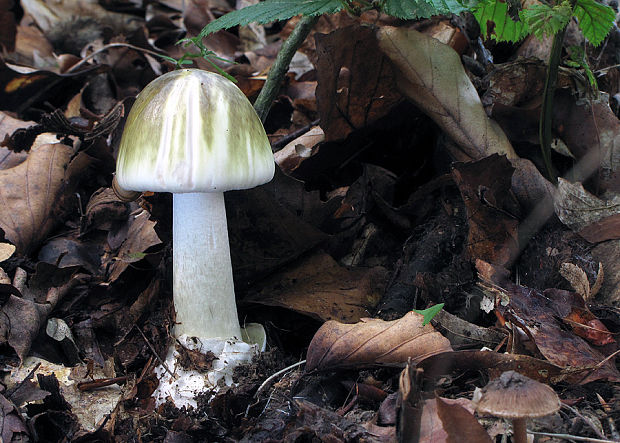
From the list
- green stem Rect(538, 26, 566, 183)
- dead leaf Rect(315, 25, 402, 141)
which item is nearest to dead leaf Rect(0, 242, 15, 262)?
dead leaf Rect(315, 25, 402, 141)

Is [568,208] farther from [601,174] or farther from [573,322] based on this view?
[573,322]

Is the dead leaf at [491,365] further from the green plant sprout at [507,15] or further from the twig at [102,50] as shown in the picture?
the twig at [102,50]

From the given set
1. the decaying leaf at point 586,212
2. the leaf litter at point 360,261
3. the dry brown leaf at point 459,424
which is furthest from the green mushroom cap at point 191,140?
the decaying leaf at point 586,212

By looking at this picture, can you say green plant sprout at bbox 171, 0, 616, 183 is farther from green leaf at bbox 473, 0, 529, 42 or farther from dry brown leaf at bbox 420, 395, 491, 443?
dry brown leaf at bbox 420, 395, 491, 443

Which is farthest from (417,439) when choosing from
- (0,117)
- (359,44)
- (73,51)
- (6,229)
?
(73,51)

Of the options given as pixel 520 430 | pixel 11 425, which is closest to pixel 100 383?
pixel 11 425
